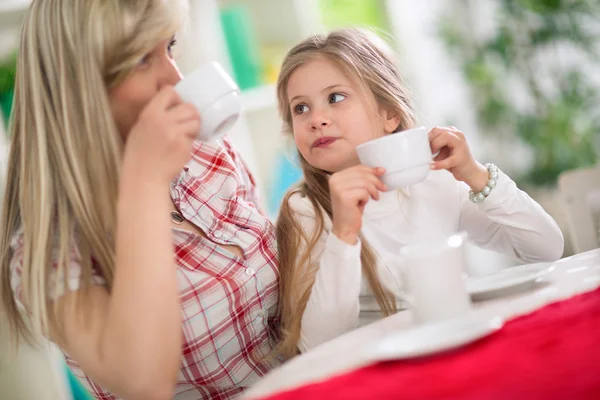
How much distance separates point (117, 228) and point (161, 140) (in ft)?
0.47

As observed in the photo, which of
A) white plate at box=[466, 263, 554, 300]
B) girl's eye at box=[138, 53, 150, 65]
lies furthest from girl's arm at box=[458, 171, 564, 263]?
girl's eye at box=[138, 53, 150, 65]

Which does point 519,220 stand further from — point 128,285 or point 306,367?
point 128,285

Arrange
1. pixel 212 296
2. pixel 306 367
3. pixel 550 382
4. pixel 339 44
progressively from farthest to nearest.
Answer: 1. pixel 339 44
2. pixel 212 296
3. pixel 306 367
4. pixel 550 382

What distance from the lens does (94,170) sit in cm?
100

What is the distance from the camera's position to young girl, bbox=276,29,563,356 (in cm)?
114

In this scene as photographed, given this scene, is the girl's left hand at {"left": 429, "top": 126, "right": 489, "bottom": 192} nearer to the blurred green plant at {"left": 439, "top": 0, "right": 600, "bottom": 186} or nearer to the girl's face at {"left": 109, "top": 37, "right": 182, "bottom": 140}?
the girl's face at {"left": 109, "top": 37, "right": 182, "bottom": 140}

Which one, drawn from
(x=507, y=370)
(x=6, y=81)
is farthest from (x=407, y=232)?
(x=6, y=81)

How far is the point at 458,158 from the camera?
1227 millimetres

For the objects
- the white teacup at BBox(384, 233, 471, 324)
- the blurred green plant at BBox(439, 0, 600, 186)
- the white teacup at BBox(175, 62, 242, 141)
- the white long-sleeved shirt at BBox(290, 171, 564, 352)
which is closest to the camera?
the white teacup at BBox(384, 233, 471, 324)

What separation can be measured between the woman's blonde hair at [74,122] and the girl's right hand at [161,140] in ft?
0.28

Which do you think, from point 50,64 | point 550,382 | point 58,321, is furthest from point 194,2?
point 550,382

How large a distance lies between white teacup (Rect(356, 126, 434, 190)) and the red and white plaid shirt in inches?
12.1

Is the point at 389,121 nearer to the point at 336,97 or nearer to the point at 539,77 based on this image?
the point at 336,97

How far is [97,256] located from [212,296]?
22 cm
